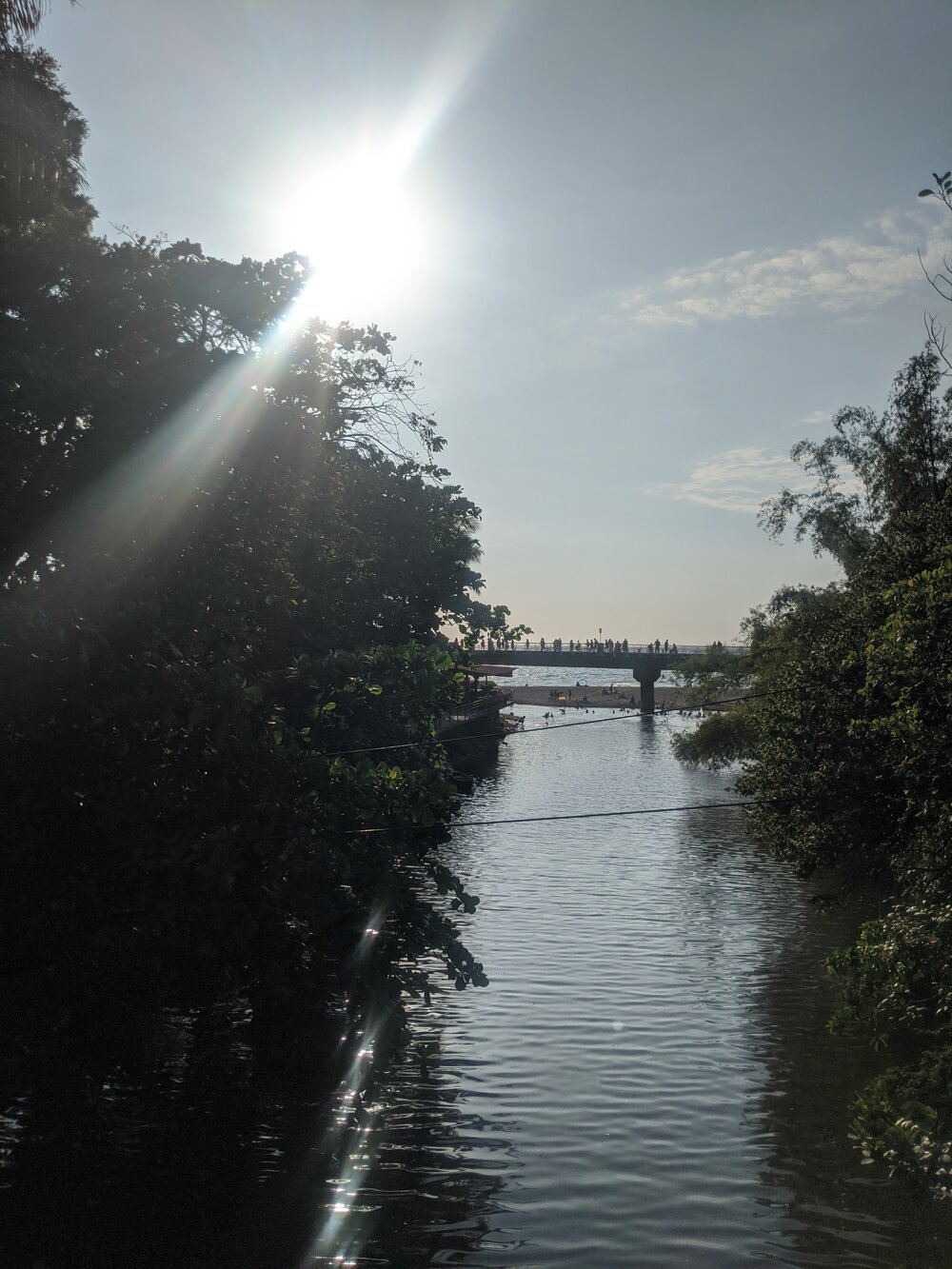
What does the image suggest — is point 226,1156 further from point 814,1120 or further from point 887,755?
point 887,755

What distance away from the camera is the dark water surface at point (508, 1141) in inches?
431

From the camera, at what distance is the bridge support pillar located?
110 m

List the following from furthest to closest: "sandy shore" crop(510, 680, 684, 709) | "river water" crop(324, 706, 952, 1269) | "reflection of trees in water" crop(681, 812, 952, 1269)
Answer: "sandy shore" crop(510, 680, 684, 709)
"river water" crop(324, 706, 952, 1269)
"reflection of trees in water" crop(681, 812, 952, 1269)

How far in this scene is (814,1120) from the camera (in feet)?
46.6

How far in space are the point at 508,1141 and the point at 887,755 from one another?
352 inches

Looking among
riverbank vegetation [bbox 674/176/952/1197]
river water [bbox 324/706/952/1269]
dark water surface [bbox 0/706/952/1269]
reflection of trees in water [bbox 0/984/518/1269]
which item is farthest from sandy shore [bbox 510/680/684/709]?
reflection of trees in water [bbox 0/984/518/1269]

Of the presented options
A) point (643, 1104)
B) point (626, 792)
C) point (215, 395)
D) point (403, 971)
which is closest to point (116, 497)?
point (215, 395)

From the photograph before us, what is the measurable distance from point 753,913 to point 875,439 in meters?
17.3

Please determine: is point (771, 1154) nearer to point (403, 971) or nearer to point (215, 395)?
point (403, 971)

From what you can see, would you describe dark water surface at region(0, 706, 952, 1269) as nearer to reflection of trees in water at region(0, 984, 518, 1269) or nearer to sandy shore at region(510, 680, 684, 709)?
reflection of trees in water at region(0, 984, 518, 1269)

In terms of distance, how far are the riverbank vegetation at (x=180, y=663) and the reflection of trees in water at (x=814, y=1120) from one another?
454cm

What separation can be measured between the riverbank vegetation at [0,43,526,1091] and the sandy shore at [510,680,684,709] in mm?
101155

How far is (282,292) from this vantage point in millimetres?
17797

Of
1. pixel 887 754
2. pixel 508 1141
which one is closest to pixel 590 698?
pixel 887 754
